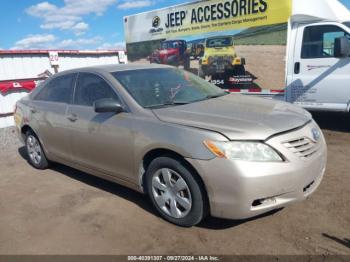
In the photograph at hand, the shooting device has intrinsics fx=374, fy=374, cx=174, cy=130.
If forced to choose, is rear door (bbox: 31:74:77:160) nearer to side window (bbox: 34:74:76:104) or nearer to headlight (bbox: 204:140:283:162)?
side window (bbox: 34:74:76:104)

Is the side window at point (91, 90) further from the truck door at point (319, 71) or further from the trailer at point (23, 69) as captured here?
the trailer at point (23, 69)

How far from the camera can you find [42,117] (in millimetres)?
5488

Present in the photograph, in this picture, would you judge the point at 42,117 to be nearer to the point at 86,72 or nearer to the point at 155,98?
the point at 86,72

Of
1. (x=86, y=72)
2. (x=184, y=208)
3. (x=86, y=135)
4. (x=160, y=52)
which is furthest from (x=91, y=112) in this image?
(x=160, y=52)

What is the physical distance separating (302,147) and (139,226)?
70.4 inches

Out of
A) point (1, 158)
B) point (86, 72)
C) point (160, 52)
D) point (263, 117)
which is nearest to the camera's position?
point (263, 117)

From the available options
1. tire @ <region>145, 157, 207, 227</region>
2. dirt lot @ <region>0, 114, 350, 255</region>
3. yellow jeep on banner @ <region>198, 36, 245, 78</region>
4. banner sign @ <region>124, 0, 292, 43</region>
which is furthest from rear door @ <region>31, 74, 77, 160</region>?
banner sign @ <region>124, 0, 292, 43</region>

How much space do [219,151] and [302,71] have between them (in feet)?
15.7

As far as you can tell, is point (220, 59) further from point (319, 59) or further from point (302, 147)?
point (302, 147)

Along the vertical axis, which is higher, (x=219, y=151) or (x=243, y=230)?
(x=219, y=151)

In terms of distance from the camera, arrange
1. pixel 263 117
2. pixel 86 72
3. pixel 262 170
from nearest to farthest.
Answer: pixel 262 170 < pixel 263 117 < pixel 86 72

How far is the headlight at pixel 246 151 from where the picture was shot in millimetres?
3164

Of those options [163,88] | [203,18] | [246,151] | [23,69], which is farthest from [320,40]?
[23,69]

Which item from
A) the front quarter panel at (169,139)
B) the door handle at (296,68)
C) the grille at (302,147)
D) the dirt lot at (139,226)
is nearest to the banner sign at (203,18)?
the door handle at (296,68)
